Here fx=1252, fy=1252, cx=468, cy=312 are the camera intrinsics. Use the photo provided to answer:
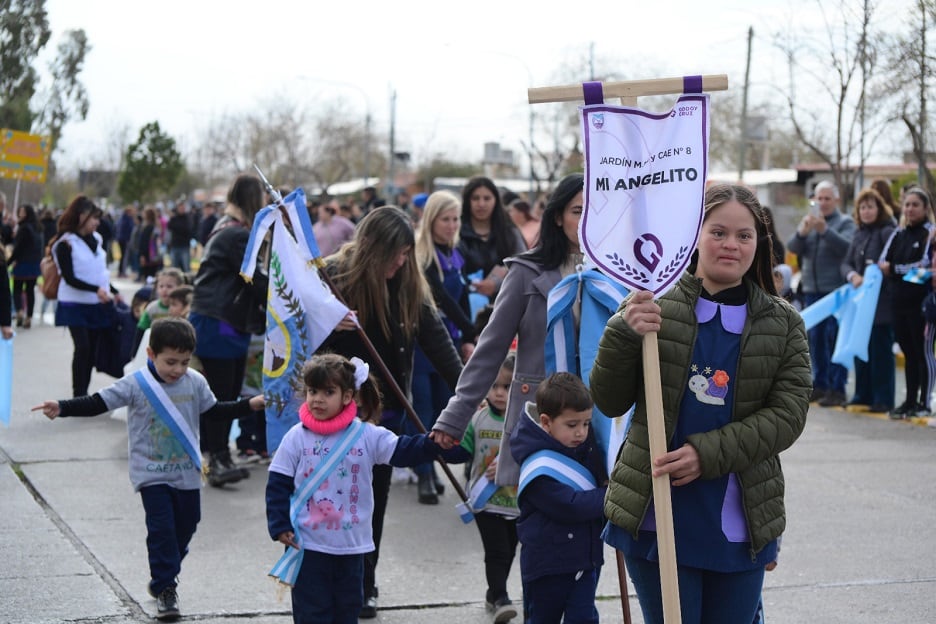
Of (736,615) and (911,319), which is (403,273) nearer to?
(736,615)

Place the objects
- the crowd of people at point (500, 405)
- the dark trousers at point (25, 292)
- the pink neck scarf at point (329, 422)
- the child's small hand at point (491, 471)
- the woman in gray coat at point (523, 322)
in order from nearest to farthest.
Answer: the crowd of people at point (500, 405) → the pink neck scarf at point (329, 422) → the woman in gray coat at point (523, 322) → the child's small hand at point (491, 471) → the dark trousers at point (25, 292)

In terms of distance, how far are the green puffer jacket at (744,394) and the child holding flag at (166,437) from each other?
2.54 m

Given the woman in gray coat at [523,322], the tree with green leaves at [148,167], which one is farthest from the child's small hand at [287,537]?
the tree with green leaves at [148,167]

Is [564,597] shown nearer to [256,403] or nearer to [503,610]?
[503,610]

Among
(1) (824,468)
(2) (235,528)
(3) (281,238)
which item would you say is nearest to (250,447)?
(2) (235,528)

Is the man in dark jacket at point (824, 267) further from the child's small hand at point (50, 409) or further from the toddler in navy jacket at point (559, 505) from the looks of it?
the child's small hand at point (50, 409)

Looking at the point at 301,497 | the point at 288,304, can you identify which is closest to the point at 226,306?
the point at 288,304

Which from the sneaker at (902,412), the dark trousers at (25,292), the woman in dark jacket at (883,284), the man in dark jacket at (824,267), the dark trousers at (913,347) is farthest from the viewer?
the dark trousers at (25,292)

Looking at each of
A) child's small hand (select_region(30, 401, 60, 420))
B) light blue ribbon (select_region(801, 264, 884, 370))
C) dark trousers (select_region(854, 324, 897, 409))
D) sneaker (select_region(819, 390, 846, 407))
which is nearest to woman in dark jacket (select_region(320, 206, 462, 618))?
child's small hand (select_region(30, 401, 60, 420))

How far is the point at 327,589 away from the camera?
16.0ft

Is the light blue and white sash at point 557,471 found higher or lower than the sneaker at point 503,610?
higher

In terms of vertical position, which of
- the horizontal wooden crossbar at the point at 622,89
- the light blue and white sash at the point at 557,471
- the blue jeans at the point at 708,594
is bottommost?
the blue jeans at the point at 708,594

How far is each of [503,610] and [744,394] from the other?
2.48m

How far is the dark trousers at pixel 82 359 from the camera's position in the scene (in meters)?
11.7
